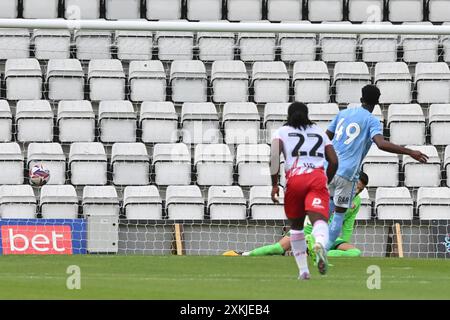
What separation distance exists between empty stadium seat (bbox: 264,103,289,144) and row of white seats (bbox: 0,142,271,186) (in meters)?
0.69

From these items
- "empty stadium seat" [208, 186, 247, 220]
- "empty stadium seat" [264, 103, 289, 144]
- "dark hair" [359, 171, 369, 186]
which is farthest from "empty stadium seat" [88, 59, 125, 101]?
"dark hair" [359, 171, 369, 186]

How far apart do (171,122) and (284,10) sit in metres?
4.81

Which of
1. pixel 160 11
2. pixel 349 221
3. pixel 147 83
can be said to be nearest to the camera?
pixel 349 221

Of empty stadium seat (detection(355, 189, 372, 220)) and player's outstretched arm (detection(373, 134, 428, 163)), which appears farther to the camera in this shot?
empty stadium seat (detection(355, 189, 372, 220))

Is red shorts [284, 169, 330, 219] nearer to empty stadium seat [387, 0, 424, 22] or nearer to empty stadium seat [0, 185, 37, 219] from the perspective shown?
empty stadium seat [0, 185, 37, 219]

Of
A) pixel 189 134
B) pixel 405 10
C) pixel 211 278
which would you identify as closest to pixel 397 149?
pixel 211 278

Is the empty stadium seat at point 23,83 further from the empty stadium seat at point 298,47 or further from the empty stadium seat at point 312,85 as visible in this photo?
the empty stadium seat at point 298,47

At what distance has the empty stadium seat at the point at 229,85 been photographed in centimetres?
2180

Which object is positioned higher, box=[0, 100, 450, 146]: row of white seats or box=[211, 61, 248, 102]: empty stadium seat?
box=[211, 61, 248, 102]: empty stadium seat

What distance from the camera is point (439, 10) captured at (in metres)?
25.0

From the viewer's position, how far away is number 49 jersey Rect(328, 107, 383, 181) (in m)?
15.6

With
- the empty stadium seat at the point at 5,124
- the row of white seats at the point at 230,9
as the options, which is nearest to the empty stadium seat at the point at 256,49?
the row of white seats at the point at 230,9

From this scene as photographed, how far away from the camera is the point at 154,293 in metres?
11.3

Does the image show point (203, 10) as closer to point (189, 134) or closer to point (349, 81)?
point (349, 81)
